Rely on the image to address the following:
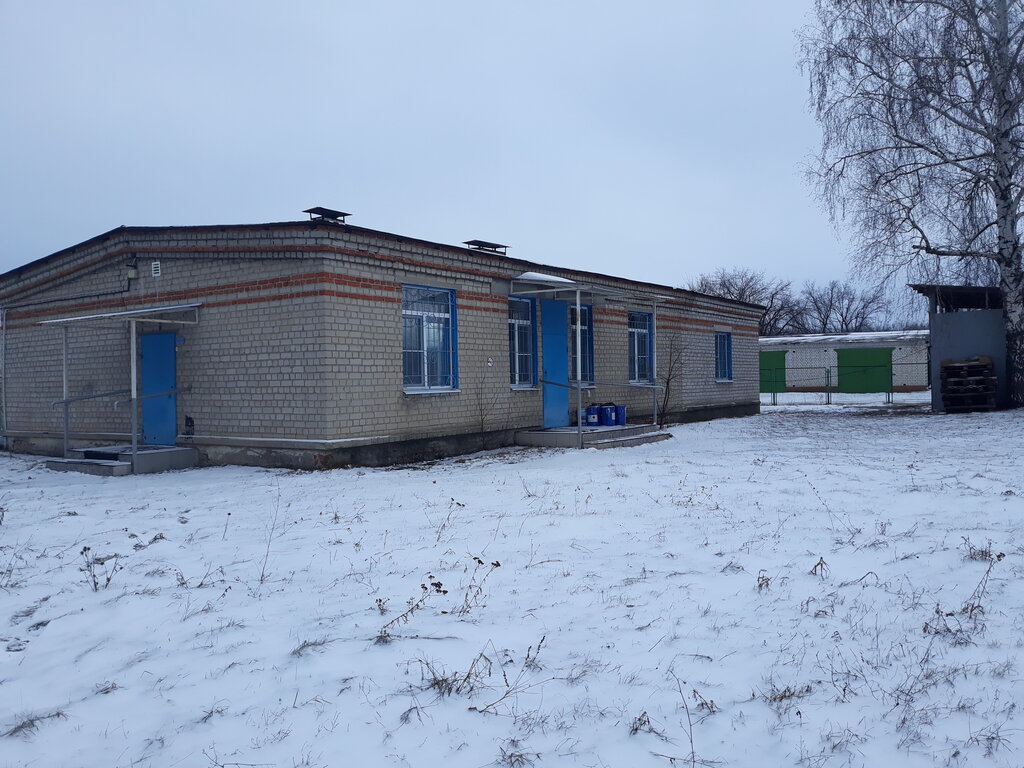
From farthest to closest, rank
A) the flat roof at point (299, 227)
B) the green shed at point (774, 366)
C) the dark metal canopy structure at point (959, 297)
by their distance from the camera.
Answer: the green shed at point (774, 366) → the dark metal canopy structure at point (959, 297) → the flat roof at point (299, 227)

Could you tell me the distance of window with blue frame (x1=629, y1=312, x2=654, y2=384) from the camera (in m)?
17.5

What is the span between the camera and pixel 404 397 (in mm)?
11945

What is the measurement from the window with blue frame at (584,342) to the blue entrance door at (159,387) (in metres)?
7.03

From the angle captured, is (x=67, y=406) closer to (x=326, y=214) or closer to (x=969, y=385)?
(x=326, y=214)

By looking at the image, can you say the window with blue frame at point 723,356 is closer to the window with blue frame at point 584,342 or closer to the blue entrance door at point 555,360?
the window with blue frame at point 584,342

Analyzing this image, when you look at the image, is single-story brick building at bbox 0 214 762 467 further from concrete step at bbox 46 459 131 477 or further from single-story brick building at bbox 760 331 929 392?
single-story brick building at bbox 760 331 929 392

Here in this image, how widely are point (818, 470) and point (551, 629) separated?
622 cm

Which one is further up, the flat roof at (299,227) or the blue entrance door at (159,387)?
the flat roof at (299,227)

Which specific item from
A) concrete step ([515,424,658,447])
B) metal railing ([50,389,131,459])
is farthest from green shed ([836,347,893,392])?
metal railing ([50,389,131,459])

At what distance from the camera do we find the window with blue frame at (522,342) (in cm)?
1437

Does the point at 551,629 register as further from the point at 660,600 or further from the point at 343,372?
the point at 343,372

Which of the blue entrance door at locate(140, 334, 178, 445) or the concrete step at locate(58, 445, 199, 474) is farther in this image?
the blue entrance door at locate(140, 334, 178, 445)

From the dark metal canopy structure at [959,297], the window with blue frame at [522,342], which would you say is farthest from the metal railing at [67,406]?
the dark metal canopy structure at [959,297]

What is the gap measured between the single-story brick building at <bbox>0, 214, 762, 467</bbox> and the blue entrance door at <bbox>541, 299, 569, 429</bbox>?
0.04 meters
